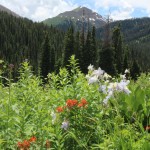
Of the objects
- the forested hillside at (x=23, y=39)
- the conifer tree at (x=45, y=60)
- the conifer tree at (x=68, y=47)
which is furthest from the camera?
the forested hillside at (x=23, y=39)

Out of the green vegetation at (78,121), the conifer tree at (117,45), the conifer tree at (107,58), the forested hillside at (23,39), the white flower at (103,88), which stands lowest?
the green vegetation at (78,121)

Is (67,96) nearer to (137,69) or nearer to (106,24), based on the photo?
(106,24)

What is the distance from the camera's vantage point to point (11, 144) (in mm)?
4754

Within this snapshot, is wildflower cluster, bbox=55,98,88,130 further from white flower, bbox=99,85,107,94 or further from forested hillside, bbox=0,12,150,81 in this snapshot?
forested hillside, bbox=0,12,150,81

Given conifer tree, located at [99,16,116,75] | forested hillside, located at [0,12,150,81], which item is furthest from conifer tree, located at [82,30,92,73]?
conifer tree, located at [99,16,116,75]

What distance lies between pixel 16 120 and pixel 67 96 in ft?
5.27

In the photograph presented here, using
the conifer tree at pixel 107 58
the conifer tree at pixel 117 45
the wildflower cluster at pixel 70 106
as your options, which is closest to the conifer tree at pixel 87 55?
the conifer tree at pixel 107 58

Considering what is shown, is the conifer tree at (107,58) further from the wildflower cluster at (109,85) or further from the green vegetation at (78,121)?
the wildflower cluster at (109,85)

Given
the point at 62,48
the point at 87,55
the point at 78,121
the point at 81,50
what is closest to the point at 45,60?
the point at 81,50

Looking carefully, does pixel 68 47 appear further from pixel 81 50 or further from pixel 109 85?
pixel 109 85

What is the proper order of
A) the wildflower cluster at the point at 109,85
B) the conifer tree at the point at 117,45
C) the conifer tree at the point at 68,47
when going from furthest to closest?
1. the conifer tree at the point at 117,45
2. the conifer tree at the point at 68,47
3. the wildflower cluster at the point at 109,85

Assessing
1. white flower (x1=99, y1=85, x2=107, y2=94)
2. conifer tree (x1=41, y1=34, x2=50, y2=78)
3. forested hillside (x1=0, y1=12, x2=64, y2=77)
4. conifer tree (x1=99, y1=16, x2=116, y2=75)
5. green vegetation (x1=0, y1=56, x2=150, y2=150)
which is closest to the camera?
green vegetation (x1=0, y1=56, x2=150, y2=150)

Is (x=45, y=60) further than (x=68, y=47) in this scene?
Yes

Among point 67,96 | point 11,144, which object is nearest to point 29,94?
point 67,96
